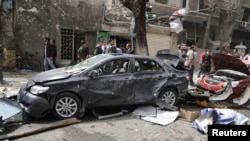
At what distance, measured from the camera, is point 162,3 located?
21875 millimetres

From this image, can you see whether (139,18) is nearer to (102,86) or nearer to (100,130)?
(102,86)

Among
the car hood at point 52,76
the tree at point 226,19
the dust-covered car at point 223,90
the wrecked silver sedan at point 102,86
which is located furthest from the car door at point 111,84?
the tree at point 226,19

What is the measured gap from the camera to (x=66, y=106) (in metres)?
5.94

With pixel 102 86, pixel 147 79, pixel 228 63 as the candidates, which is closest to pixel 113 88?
pixel 102 86

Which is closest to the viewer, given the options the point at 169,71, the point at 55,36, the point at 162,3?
the point at 169,71

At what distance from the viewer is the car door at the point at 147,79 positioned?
6.84 metres

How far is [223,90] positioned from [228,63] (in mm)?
1962

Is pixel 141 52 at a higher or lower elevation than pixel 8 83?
higher

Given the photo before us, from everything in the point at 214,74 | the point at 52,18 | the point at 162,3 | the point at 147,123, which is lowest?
the point at 147,123

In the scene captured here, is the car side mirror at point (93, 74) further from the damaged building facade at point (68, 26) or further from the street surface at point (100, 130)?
the damaged building facade at point (68, 26)

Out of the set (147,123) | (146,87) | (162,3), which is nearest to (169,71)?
(146,87)

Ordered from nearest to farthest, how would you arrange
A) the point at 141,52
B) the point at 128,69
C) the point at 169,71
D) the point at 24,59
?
the point at 128,69, the point at 169,71, the point at 141,52, the point at 24,59

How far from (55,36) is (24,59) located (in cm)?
212

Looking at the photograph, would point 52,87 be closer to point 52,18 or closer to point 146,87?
point 146,87
